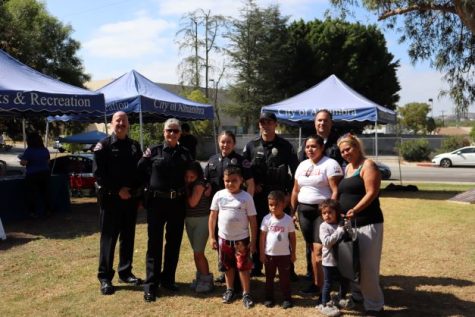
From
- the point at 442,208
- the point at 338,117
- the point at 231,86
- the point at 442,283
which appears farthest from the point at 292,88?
the point at 442,283

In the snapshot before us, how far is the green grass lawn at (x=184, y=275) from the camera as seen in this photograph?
4699mm

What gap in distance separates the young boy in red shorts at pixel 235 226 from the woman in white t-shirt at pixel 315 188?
503 millimetres

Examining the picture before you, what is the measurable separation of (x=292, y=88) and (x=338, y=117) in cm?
2646

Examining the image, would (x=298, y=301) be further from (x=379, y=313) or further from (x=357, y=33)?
(x=357, y=33)

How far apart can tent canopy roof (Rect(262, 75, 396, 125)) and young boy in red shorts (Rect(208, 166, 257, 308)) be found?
8.39 m

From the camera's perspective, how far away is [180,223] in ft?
16.8

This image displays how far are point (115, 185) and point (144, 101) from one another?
647 cm

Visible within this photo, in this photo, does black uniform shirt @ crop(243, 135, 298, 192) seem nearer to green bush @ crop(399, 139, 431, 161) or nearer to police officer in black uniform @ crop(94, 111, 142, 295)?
police officer in black uniform @ crop(94, 111, 142, 295)

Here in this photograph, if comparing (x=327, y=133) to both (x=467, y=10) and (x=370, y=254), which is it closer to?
(x=370, y=254)

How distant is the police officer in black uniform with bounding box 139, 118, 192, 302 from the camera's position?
491 cm

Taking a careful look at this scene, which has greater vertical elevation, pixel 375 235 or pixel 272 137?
pixel 272 137

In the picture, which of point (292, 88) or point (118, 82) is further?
point (292, 88)

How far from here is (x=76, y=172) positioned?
1330 cm

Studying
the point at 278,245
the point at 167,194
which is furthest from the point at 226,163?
the point at 278,245
